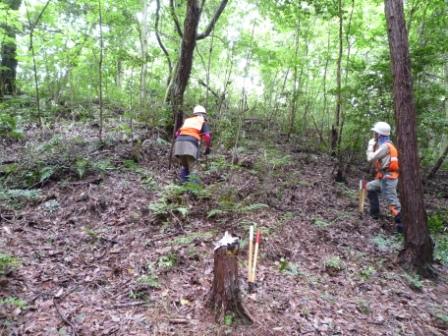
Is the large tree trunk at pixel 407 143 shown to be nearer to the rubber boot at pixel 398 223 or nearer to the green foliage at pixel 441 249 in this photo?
the green foliage at pixel 441 249

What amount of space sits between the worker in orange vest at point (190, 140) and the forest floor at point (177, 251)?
1.95 feet

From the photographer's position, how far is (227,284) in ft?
15.1

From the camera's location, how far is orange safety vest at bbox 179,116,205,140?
27.4 ft

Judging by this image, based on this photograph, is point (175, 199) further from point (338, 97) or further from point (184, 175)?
point (338, 97)

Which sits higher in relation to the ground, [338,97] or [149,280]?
[338,97]

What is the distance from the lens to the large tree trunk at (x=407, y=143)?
20.9 feet

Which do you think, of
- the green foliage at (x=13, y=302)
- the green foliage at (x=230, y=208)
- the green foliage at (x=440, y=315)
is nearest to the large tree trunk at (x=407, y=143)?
the green foliage at (x=440, y=315)

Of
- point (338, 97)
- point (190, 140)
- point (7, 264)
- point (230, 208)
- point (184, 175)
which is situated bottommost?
point (7, 264)

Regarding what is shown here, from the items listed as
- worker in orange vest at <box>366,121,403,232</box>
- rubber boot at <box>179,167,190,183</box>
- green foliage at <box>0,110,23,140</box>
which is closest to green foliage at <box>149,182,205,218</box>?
rubber boot at <box>179,167,190,183</box>

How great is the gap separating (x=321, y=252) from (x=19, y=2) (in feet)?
44.4

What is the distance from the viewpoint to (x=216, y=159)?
9.80m

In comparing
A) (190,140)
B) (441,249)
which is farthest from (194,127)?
→ (441,249)

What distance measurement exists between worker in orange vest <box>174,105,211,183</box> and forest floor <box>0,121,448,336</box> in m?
0.59

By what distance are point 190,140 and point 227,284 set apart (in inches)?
168
